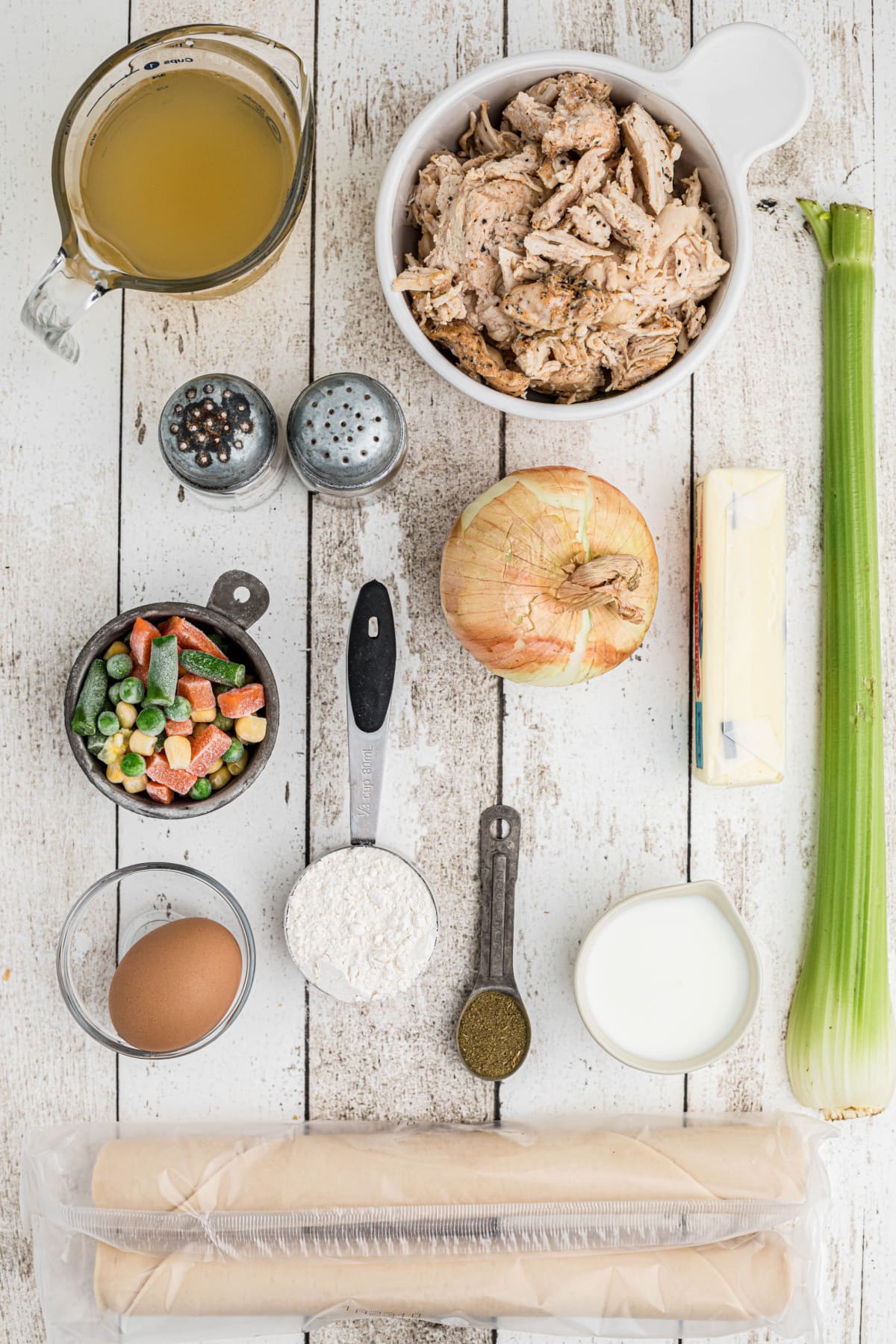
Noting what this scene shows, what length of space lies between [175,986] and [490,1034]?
0.40 meters

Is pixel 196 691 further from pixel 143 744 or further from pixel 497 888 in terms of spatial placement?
pixel 497 888

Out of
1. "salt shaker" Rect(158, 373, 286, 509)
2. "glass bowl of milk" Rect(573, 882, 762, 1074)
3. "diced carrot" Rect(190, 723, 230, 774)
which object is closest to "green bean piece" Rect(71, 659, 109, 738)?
"diced carrot" Rect(190, 723, 230, 774)

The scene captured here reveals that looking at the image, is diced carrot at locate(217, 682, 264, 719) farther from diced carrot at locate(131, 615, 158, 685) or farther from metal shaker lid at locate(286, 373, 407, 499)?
metal shaker lid at locate(286, 373, 407, 499)

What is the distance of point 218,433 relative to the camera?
1.09 meters

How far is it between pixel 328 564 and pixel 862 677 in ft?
2.33

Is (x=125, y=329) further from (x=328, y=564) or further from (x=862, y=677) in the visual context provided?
(x=862, y=677)

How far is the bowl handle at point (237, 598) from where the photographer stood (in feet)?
4.09

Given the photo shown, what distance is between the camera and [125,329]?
1.25 meters

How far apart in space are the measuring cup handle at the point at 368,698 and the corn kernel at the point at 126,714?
270 mm

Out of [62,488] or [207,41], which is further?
[62,488]

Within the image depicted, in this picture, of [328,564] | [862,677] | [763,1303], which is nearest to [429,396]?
[328,564]

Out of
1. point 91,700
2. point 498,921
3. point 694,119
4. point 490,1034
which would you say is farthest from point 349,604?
point 694,119

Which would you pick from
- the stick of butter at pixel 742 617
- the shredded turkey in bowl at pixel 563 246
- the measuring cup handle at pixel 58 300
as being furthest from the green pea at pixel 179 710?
the stick of butter at pixel 742 617

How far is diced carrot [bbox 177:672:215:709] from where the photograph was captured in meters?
1.10
